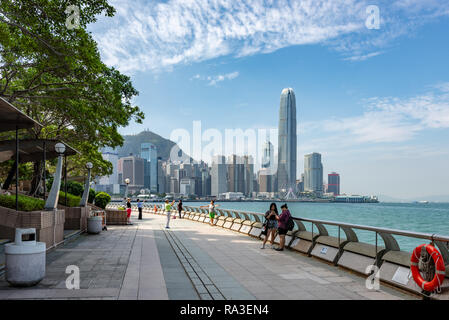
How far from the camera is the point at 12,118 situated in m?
10.1

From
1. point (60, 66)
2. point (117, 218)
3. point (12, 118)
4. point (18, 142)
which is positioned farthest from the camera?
point (117, 218)

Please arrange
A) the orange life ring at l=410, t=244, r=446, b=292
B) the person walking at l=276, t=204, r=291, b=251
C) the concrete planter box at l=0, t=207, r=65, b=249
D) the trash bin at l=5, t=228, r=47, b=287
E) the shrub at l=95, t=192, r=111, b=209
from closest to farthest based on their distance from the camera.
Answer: the orange life ring at l=410, t=244, r=446, b=292
the trash bin at l=5, t=228, r=47, b=287
the concrete planter box at l=0, t=207, r=65, b=249
the person walking at l=276, t=204, r=291, b=251
the shrub at l=95, t=192, r=111, b=209

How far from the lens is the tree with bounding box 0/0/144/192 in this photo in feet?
41.6

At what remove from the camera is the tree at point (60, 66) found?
41.6ft

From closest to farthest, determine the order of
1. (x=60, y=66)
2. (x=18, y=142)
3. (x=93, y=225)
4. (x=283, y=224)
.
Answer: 1. (x=283, y=224)
2. (x=18, y=142)
3. (x=60, y=66)
4. (x=93, y=225)

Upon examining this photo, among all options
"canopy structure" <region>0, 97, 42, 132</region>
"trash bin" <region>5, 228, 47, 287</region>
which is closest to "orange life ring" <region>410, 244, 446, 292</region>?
"trash bin" <region>5, 228, 47, 287</region>

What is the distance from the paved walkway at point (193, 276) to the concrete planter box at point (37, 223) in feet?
1.80

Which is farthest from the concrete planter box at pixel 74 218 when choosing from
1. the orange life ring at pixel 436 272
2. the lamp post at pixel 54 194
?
the orange life ring at pixel 436 272

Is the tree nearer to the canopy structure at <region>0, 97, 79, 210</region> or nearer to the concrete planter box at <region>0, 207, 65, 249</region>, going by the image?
the canopy structure at <region>0, 97, 79, 210</region>

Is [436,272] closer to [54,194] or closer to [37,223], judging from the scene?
[37,223]

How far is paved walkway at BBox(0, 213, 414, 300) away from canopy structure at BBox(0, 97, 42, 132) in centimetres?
400

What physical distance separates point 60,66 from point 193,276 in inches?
417

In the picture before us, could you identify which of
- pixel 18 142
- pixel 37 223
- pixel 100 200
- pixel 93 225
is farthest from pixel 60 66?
pixel 100 200

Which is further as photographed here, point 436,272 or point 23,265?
point 23,265
